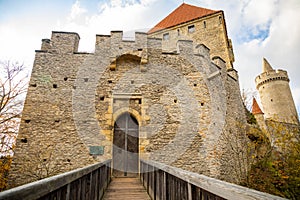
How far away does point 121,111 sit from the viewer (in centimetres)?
776

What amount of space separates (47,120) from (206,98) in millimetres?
7141

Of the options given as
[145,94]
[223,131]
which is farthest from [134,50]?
[223,131]

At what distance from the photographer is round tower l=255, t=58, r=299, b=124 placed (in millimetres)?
22266

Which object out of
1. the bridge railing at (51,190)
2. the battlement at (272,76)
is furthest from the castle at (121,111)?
the battlement at (272,76)

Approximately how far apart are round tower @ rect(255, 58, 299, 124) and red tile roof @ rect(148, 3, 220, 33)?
43.7ft

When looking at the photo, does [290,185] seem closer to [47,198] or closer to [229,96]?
→ [229,96]

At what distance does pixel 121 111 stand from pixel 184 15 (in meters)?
14.9

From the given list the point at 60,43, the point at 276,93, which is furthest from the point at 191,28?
the point at 276,93

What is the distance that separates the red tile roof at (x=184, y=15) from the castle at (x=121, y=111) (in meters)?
9.07

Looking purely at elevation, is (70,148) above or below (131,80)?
below

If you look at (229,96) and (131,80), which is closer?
(131,80)

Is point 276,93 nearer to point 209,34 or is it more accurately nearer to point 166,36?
point 209,34

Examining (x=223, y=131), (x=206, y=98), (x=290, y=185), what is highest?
(x=206, y=98)

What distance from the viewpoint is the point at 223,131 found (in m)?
8.64
